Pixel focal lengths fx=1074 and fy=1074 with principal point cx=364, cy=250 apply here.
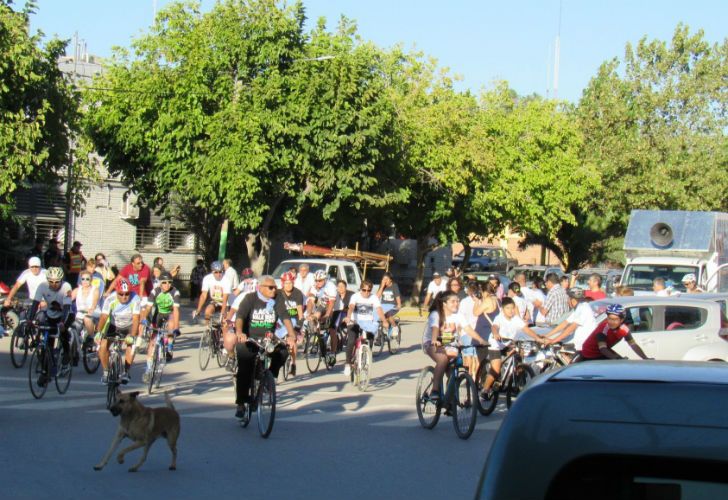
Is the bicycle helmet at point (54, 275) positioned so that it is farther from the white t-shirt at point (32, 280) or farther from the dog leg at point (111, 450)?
the dog leg at point (111, 450)

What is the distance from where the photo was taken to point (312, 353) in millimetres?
20703

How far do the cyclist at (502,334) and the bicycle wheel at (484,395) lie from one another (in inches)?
2.1

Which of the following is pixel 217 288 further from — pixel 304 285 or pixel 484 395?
pixel 484 395

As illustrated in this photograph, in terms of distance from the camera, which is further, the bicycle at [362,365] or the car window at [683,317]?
the bicycle at [362,365]

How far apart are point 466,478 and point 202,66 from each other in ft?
77.6

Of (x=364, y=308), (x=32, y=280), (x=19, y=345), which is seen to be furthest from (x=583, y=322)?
(x=19, y=345)

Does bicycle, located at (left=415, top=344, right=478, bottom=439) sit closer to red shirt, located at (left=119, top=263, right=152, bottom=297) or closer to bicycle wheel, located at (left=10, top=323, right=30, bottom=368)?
red shirt, located at (left=119, top=263, right=152, bottom=297)

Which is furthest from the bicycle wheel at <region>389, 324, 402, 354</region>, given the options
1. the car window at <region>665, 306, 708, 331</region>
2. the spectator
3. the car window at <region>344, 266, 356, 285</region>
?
the spectator

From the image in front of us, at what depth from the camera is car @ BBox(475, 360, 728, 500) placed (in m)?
2.76

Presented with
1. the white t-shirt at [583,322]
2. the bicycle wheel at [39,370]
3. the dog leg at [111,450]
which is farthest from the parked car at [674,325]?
the dog leg at [111,450]

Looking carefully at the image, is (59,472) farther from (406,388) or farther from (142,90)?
(142,90)

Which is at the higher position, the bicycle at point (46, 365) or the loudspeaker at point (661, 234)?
the loudspeaker at point (661, 234)

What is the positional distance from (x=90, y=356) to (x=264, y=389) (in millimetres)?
6479

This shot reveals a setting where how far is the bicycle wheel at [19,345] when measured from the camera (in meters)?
17.1
